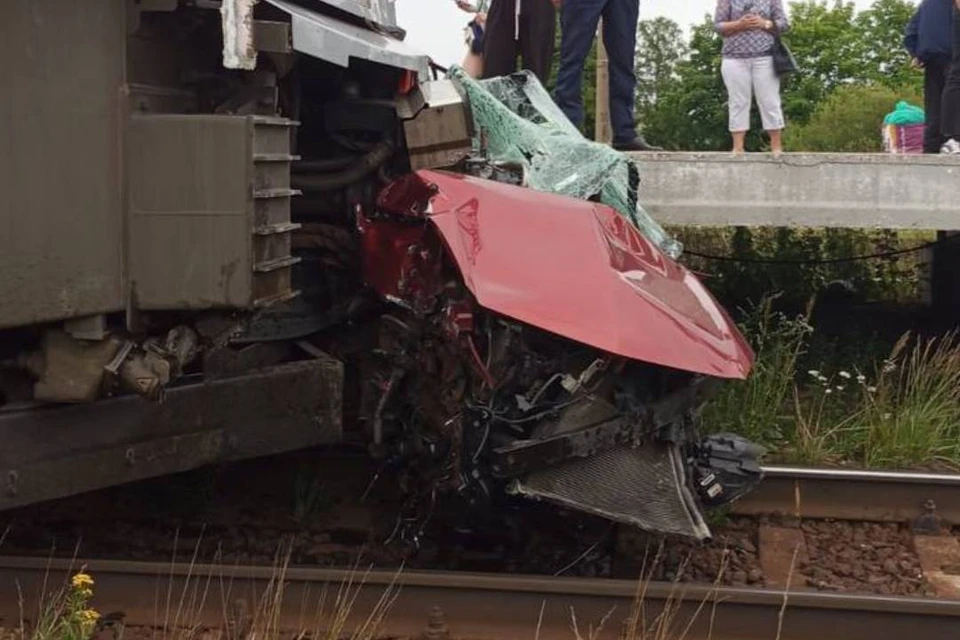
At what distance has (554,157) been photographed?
5.63 metres

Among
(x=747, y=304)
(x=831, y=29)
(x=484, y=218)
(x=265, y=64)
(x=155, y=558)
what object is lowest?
(x=155, y=558)

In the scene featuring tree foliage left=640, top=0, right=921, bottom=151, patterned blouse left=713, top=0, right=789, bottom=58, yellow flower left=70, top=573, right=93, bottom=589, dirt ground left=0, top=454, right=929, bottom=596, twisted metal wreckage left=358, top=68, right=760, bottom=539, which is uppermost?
tree foliage left=640, top=0, right=921, bottom=151

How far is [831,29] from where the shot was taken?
61.6 m

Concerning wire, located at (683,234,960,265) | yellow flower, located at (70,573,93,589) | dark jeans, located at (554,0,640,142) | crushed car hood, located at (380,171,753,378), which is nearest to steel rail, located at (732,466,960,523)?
crushed car hood, located at (380,171,753,378)

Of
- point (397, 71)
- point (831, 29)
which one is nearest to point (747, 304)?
point (397, 71)

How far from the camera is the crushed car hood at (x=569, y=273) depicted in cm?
443

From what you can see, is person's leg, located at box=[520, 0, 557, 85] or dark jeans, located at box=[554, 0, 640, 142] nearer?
dark jeans, located at box=[554, 0, 640, 142]

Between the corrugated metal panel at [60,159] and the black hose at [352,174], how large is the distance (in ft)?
4.11

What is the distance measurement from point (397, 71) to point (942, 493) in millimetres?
3174

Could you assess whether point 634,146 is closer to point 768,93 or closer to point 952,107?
point 768,93

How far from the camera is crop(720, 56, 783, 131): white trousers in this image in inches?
343

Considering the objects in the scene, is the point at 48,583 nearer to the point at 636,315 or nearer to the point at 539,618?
the point at 539,618

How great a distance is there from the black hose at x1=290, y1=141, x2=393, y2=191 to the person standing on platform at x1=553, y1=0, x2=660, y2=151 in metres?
2.85

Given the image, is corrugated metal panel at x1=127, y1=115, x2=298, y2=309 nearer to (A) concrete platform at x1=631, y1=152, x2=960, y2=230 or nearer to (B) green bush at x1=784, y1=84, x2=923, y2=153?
(A) concrete platform at x1=631, y1=152, x2=960, y2=230
